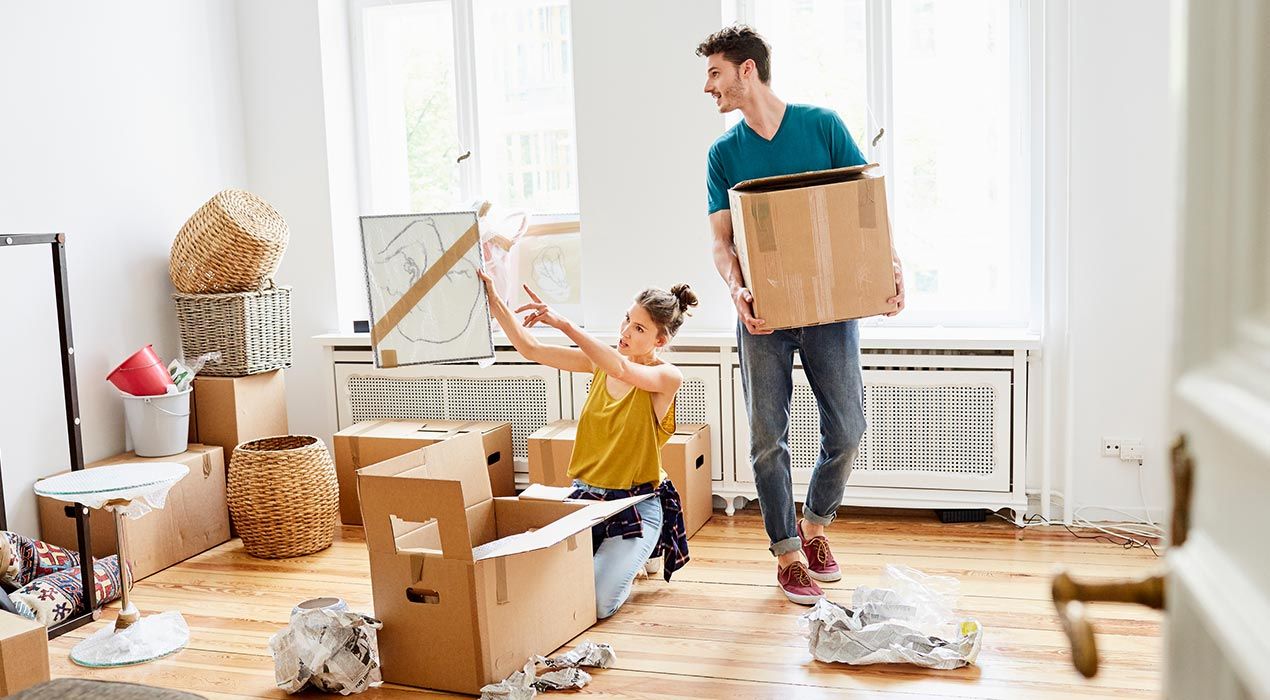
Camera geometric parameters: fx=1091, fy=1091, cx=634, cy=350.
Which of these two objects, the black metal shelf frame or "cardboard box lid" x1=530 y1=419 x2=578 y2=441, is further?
"cardboard box lid" x1=530 y1=419 x2=578 y2=441

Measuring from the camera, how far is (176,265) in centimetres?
371

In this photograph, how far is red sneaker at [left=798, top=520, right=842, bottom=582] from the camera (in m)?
2.96

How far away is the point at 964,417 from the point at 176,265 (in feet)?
8.73

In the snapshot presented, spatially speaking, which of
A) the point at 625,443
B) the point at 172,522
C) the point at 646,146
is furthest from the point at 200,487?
the point at 646,146

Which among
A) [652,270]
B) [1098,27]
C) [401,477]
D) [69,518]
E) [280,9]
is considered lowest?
[69,518]

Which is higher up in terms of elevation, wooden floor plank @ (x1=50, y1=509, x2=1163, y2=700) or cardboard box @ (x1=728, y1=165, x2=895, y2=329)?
cardboard box @ (x1=728, y1=165, x2=895, y2=329)

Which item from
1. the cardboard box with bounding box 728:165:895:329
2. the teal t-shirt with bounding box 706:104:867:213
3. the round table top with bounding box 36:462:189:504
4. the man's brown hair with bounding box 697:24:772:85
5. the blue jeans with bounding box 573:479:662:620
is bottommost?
the blue jeans with bounding box 573:479:662:620

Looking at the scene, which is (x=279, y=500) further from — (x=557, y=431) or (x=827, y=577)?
(x=827, y=577)

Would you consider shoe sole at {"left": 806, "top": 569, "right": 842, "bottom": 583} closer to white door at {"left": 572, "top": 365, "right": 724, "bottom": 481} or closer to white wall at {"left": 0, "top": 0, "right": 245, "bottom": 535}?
white door at {"left": 572, "top": 365, "right": 724, "bottom": 481}

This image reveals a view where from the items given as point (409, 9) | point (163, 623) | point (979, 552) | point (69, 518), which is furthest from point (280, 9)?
point (979, 552)

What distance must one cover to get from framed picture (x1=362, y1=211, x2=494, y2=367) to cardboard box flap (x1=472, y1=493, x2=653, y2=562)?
2.08 feet

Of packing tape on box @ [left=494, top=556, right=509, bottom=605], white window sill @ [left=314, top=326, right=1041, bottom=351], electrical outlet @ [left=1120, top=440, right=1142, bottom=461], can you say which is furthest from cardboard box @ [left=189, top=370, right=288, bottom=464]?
electrical outlet @ [left=1120, top=440, right=1142, bottom=461]

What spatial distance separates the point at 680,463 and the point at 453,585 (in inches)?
49.6

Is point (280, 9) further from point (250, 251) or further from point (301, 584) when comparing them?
point (301, 584)
